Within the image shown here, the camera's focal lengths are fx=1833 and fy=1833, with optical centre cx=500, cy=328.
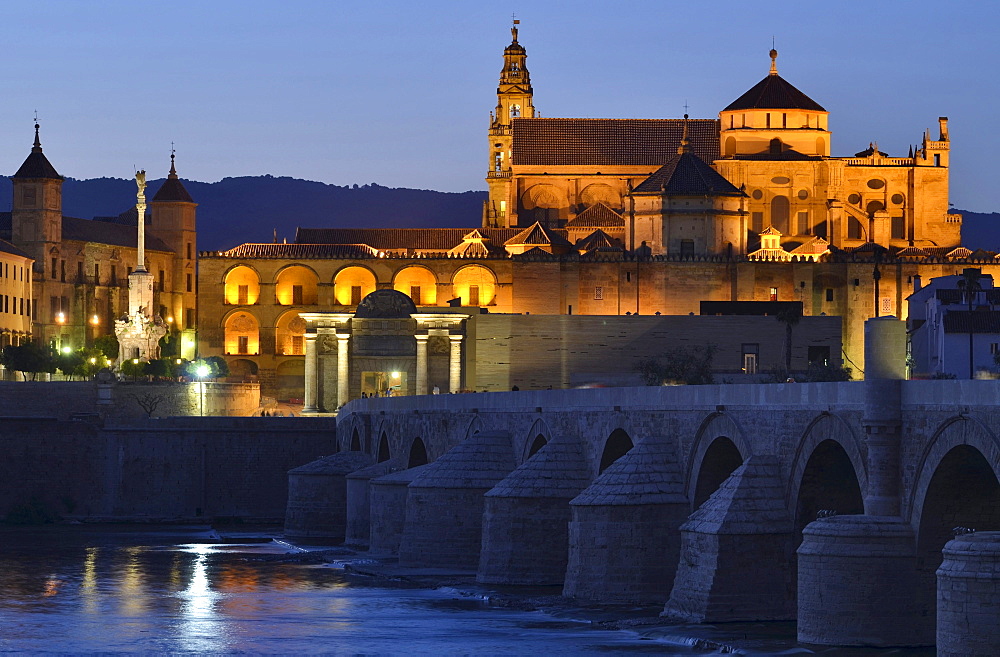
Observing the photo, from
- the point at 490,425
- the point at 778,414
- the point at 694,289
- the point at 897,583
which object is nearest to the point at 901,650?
the point at 897,583

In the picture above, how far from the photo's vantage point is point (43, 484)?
67000 mm

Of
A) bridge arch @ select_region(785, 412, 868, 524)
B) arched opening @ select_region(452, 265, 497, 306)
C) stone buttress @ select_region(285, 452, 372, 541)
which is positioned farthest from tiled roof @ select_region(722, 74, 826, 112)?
bridge arch @ select_region(785, 412, 868, 524)

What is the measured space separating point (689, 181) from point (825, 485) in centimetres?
6239

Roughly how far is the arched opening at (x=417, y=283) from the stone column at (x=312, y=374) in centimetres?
2371

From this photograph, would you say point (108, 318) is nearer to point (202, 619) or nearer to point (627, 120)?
point (627, 120)

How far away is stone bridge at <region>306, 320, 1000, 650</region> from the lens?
24109mm

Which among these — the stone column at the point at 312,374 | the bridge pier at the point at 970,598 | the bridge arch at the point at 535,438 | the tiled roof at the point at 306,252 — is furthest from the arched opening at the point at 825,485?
the tiled roof at the point at 306,252

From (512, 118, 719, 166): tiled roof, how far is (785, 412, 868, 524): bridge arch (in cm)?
7998

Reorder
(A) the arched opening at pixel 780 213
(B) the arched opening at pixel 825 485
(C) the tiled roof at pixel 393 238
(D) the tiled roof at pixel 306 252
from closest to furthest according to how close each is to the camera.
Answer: (B) the arched opening at pixel 825 485 → (A) the arched opening at pixel 780 213 → (D) the tiled roof at pixel 306 252 → (C) the tiled roof at pixel 393 238

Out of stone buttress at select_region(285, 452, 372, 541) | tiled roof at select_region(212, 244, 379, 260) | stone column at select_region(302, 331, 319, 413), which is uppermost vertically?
tiled roof at select_region(212, 244, 379, 260)

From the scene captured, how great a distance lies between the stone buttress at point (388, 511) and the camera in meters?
46.1

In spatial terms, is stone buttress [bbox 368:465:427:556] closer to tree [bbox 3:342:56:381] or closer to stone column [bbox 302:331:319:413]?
stone column [bbox 302:331:319:413]

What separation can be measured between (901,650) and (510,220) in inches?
3341

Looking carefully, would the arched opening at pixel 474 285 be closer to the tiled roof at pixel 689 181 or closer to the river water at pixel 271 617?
the tiled roof at pixel 689 181
